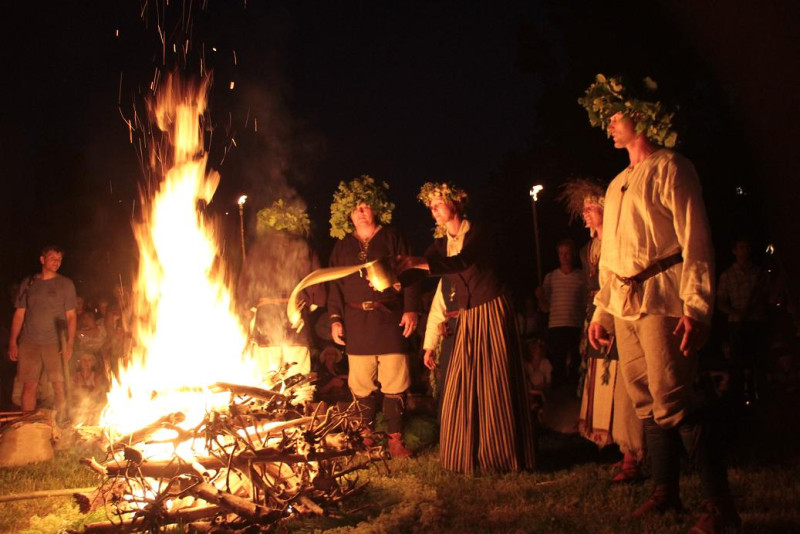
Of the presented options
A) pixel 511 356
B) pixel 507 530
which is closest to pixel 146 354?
pixel 511 356

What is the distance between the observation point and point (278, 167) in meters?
7.82

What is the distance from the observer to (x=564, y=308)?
8.52 m

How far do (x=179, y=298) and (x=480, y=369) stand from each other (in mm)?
2592

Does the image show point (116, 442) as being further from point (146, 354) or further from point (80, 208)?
point (80, 208)

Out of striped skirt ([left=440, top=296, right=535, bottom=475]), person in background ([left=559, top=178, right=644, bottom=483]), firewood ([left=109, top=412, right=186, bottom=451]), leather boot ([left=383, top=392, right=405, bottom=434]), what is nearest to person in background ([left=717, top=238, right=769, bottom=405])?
person in background ([left=559, top=178, right=644, bottom=483])

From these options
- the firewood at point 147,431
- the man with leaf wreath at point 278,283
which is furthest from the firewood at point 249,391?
the man with leaf wreath at point 278,283

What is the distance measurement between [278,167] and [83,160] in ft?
70.6

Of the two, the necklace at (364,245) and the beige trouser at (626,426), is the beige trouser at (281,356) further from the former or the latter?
the beige trouser at (626,426)

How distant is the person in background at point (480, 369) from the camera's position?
5.20 metres

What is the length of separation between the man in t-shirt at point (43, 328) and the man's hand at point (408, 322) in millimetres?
4747

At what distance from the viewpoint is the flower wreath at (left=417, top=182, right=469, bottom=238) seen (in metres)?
5.65

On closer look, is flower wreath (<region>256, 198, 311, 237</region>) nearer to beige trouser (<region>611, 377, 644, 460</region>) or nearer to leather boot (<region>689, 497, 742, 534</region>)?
beige trouser (<region>611, 377, 644, 460</region>)

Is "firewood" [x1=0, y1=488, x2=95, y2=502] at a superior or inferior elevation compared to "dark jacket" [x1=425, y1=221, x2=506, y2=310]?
inferior

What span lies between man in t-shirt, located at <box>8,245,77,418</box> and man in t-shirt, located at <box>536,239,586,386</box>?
5.97 m
